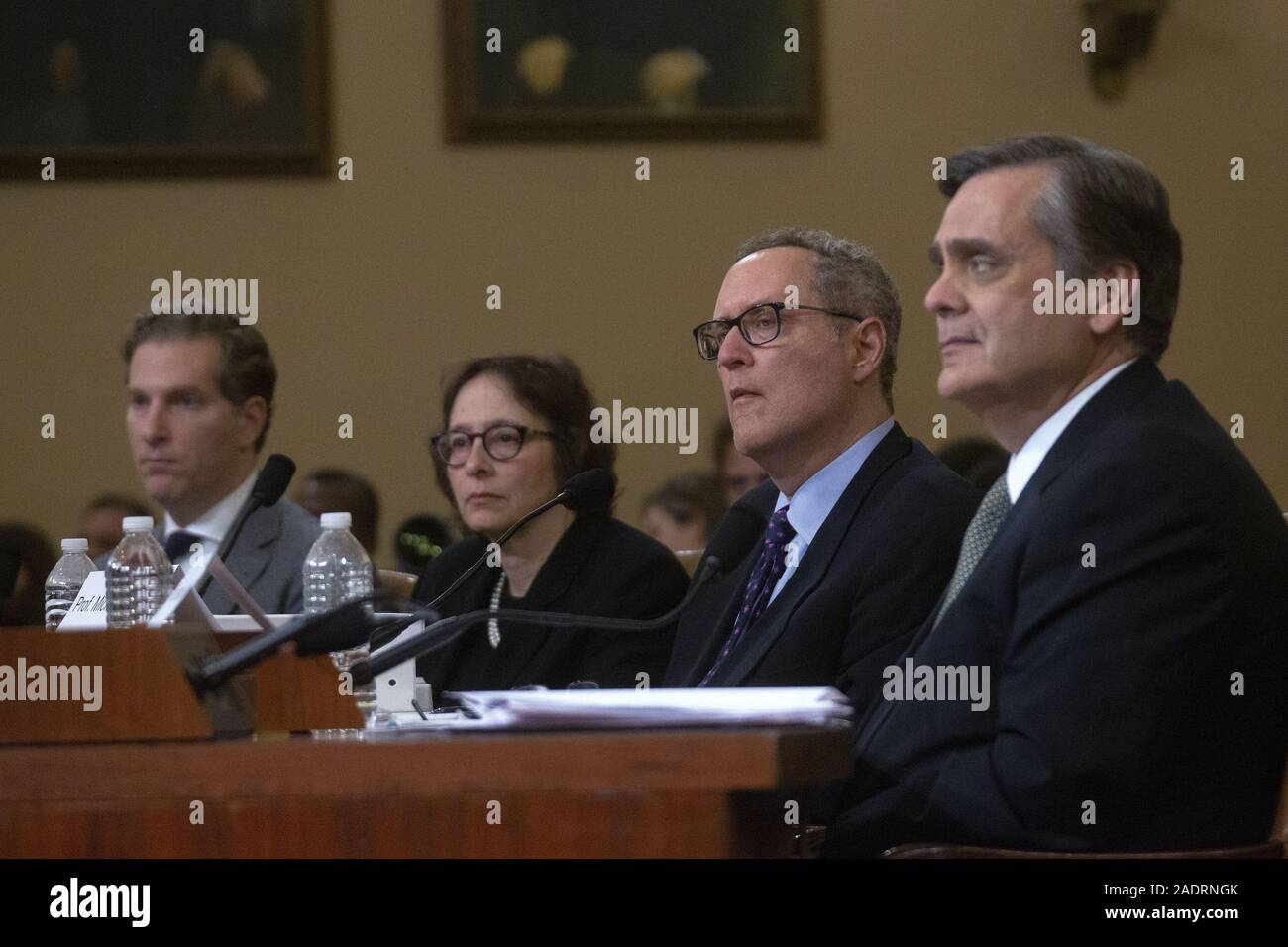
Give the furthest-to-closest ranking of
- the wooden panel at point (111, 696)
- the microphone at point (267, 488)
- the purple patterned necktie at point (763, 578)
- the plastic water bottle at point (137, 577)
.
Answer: the purple patterned necktie at point (763, 578) < the microphone at point (267, 488) < the plastic water bottle at point (137, 577) < the wooden panel at point (111, 696)

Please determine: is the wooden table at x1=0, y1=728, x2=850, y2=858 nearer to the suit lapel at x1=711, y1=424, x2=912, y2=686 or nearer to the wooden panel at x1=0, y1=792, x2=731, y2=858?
the wooden panel at x1=0, y1=792, x2=731, y2=858

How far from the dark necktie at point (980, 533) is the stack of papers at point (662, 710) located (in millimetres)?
655

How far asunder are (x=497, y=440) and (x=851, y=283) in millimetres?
774

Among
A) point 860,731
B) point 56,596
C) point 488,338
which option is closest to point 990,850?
point 860,731

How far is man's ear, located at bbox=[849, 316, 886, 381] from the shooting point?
2.63m

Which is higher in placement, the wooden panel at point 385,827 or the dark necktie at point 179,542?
the dark necktie at point 179,542

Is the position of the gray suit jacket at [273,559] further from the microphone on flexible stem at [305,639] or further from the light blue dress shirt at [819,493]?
the microphone on flexible stem at [305,639]

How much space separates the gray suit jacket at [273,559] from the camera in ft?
10.1

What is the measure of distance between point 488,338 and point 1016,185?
2.64 metres

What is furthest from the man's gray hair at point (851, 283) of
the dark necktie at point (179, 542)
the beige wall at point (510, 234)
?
the beige wall at point (510, 234)

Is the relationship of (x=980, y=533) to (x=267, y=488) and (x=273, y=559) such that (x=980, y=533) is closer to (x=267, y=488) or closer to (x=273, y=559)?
(x=267, y=488)

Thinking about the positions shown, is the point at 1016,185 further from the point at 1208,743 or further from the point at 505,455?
the point at 505,455

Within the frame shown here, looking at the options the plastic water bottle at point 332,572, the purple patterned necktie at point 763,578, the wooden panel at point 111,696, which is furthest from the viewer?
the plastic water bottle at point 332,572

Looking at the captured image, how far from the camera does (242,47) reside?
4.64 m
